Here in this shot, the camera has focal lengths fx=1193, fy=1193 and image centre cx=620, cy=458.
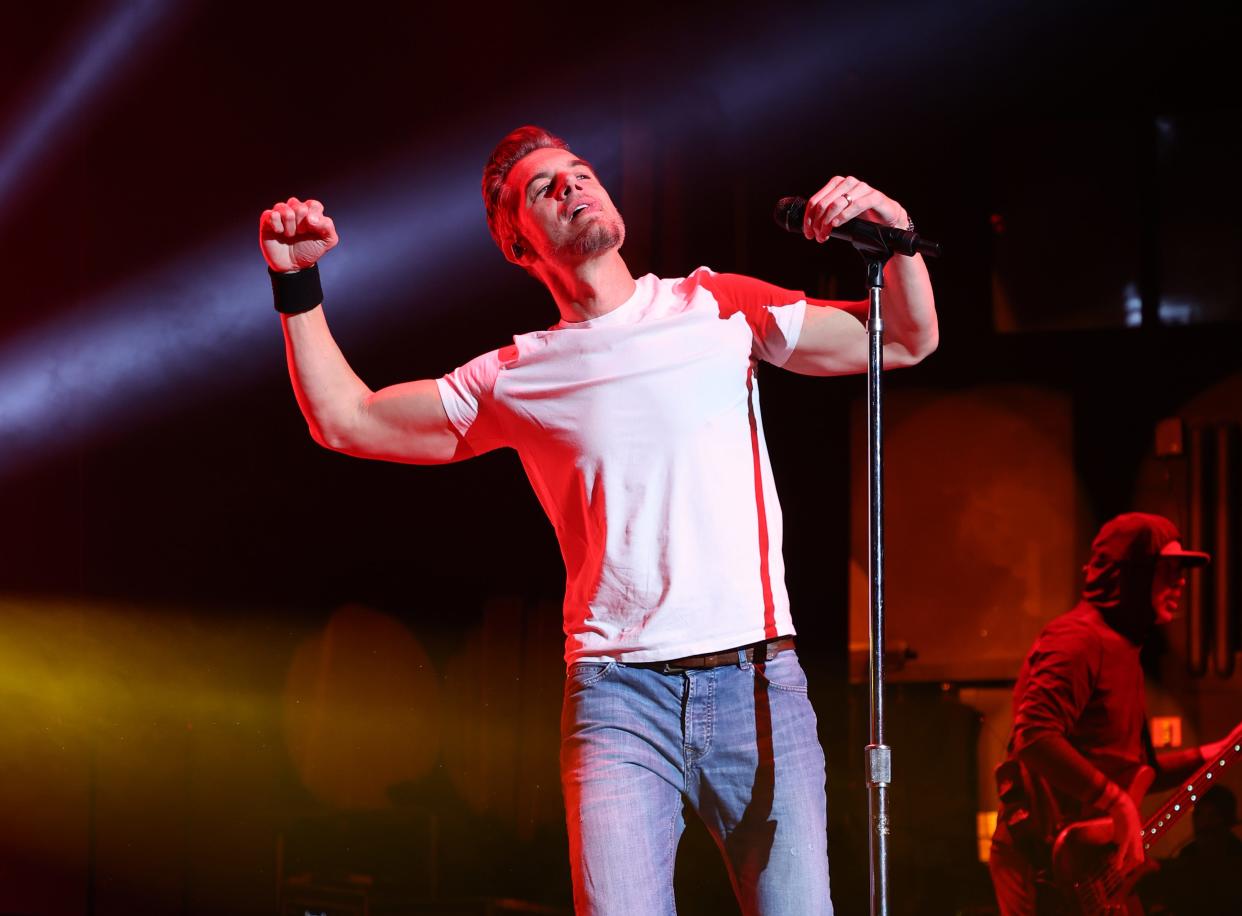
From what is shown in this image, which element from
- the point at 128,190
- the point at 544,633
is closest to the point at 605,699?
the point at 544,633

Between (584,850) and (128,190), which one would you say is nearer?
(584,850)

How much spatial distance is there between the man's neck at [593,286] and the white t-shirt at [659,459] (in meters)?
0.03

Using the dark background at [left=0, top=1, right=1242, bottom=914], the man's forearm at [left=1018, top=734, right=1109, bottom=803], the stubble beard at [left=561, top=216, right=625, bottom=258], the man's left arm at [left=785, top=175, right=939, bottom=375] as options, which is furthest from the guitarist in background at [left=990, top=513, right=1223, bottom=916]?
the stubble beard at [left=561, top=216, right=625, bottom=258]

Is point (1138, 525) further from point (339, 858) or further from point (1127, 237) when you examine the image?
point (339, 858)

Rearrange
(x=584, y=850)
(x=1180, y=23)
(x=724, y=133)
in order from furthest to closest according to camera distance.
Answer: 1. (x=1180, y=23)
2. (x=724, y=133)
3. (x=584, y=850)

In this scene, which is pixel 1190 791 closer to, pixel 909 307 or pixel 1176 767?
pixel 1176 767

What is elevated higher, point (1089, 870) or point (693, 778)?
point (693, 778)

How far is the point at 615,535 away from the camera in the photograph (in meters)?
1.91

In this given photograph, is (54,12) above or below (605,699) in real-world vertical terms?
Answer: above

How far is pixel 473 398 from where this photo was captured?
212 cm

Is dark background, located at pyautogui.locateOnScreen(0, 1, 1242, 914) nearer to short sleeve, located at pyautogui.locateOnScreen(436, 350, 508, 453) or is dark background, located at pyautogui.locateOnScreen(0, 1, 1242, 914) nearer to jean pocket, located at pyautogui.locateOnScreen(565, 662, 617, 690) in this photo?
short sleeve, located at pyautogui.locateOnScreen(436, 350, 508, 453)

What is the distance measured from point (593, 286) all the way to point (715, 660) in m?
0.68

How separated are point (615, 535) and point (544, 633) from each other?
240 cm

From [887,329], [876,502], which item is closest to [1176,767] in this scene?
[887,329]
